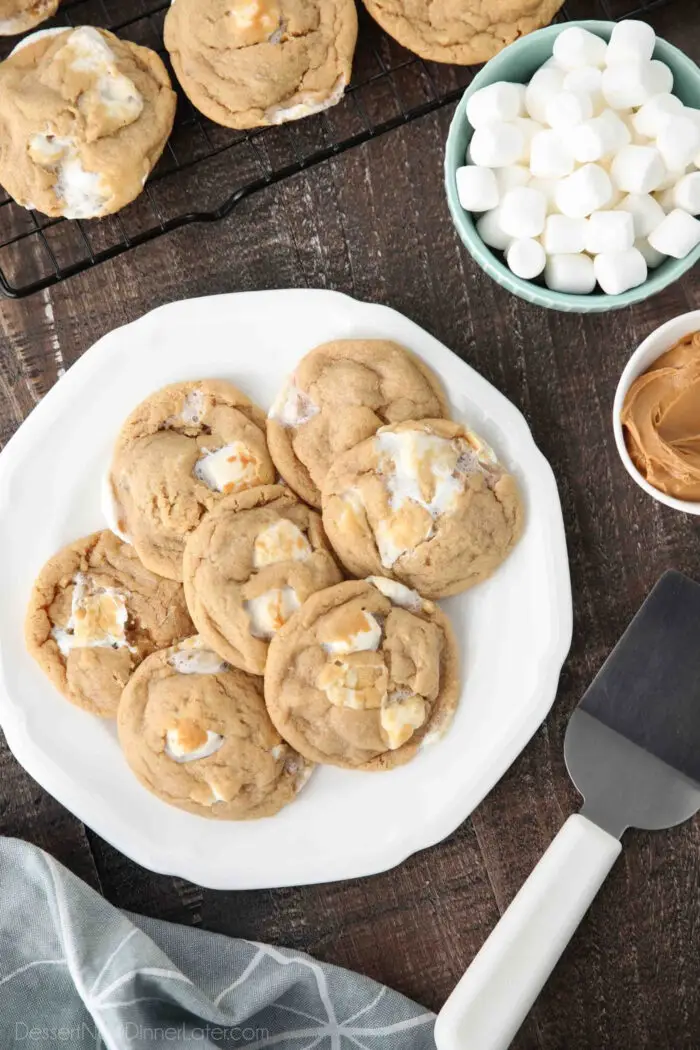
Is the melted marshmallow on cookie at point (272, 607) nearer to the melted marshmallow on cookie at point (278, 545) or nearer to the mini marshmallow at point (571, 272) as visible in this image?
the melted marshmallow on cookie at point (278, 545)

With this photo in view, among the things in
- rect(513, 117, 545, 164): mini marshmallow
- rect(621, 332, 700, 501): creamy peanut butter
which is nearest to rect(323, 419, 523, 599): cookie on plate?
rect(621, 332, 700, 501): creamy peanut butter

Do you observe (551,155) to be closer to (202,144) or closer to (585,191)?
(585,191)

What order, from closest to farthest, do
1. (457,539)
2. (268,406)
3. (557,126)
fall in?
1. (557,126)
2. (457,539)
3. (268,406)

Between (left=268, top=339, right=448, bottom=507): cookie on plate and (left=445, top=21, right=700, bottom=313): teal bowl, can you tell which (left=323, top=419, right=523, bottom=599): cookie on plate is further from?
(left=445, top=21, right=700, bottom=313): teal bowl

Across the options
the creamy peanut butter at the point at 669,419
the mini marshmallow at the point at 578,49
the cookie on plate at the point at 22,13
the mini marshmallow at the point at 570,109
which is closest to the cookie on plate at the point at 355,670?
the creamy peanut butter at the point at 669,419

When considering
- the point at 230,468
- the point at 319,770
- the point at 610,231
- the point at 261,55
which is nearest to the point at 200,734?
the point at 319,770

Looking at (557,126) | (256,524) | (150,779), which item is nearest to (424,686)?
(256,524)

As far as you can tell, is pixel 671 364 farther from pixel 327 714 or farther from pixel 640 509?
pixel 327 714
